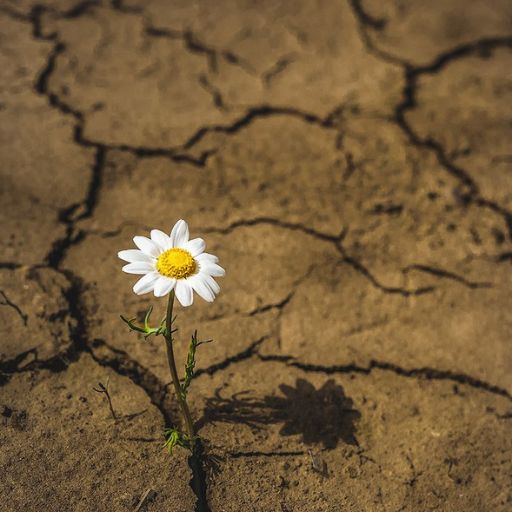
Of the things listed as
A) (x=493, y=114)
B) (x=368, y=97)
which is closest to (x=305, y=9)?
(x=368, y=97)

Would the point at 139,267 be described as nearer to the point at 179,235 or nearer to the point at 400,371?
the point at 179,235

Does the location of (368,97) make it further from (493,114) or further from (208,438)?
(208,438)

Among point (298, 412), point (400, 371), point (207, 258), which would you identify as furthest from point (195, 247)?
point (400, 371)

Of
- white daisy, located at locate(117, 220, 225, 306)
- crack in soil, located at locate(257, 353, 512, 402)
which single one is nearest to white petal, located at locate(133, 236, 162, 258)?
white daisy, located at locate(117, 220, 225, 306)

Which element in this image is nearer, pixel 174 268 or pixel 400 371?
pixel 174 268

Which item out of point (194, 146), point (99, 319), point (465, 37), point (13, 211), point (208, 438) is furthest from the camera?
point (465, 37)

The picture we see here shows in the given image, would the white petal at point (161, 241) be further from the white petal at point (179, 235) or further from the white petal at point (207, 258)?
the white petal at point (207, 258)

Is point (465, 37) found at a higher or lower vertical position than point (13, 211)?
higher
